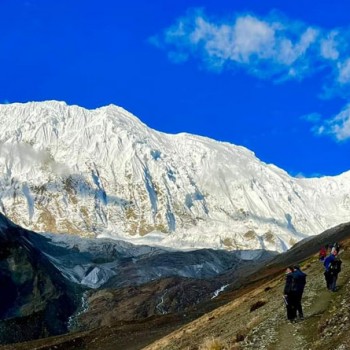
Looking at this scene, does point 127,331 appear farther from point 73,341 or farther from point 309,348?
point 309,348

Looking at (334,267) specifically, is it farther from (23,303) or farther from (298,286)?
(23,303)

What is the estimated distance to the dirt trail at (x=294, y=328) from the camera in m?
22.6

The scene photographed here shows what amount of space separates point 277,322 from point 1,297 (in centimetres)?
16600

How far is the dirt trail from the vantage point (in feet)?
74.2

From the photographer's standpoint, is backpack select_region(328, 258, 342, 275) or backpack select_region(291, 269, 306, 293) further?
backpack select_region(328, 258, 342, 275)

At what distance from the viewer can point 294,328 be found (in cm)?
2478

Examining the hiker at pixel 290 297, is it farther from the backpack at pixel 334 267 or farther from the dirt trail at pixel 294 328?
the backpack at pixel 334 267

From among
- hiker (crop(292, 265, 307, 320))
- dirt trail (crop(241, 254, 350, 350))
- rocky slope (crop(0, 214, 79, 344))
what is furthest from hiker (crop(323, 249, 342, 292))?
rocky slope (crop(0, 214, 79, 344))

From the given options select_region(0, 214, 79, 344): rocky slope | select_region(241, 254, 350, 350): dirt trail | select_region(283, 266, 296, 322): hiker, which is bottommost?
select_region(241, 254, 350, 350): dirt trail

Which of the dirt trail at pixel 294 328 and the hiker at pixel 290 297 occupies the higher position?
the hiker at pixel 290 297

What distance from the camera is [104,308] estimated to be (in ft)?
652

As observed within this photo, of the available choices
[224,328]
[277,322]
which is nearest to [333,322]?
[277,322]

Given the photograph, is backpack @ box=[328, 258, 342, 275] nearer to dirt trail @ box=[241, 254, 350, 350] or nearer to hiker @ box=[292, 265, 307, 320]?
dirt trail @ box=[241, 254, 350, 350]

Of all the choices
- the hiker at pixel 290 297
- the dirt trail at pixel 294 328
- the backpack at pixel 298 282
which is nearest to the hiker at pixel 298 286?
the backpack at pixel 298 282
